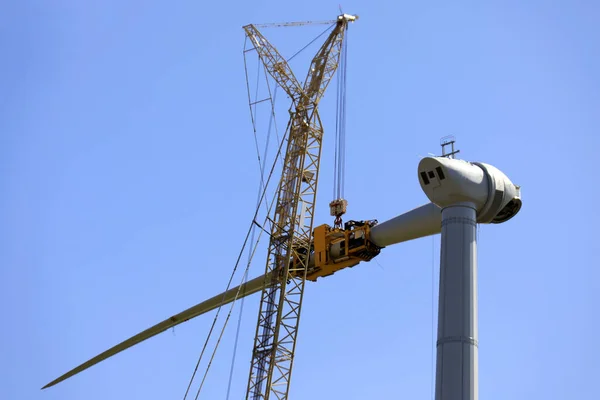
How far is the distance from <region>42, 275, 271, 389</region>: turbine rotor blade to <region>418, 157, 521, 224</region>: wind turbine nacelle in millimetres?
38751

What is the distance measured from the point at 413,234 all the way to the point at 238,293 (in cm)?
2247

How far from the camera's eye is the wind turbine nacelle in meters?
44.6

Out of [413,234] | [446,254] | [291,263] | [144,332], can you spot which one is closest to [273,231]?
[291,263]

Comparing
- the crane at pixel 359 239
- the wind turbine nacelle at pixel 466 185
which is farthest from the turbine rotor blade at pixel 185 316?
the wind turbine nacelle at pixel 466 185

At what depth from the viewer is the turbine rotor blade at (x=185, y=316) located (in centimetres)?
9069

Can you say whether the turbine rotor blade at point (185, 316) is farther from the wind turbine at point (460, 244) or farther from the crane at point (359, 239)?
the wind turbine at point (460, 244)

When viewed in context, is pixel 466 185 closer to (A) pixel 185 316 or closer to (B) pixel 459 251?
(B) pixel 459 251

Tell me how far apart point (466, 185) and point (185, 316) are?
6232 centimetres

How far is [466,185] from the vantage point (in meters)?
44.7

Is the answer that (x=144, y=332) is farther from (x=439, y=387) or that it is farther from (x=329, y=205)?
(x=439, y=387)

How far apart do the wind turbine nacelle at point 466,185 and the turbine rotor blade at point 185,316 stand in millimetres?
38751

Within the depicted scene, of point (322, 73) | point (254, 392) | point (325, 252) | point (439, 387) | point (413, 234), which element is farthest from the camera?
point (322, 73)

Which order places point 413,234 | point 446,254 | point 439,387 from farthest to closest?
1. point 413,234
2. point 446,254
3. point 439,387

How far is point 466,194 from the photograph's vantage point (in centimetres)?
4484
